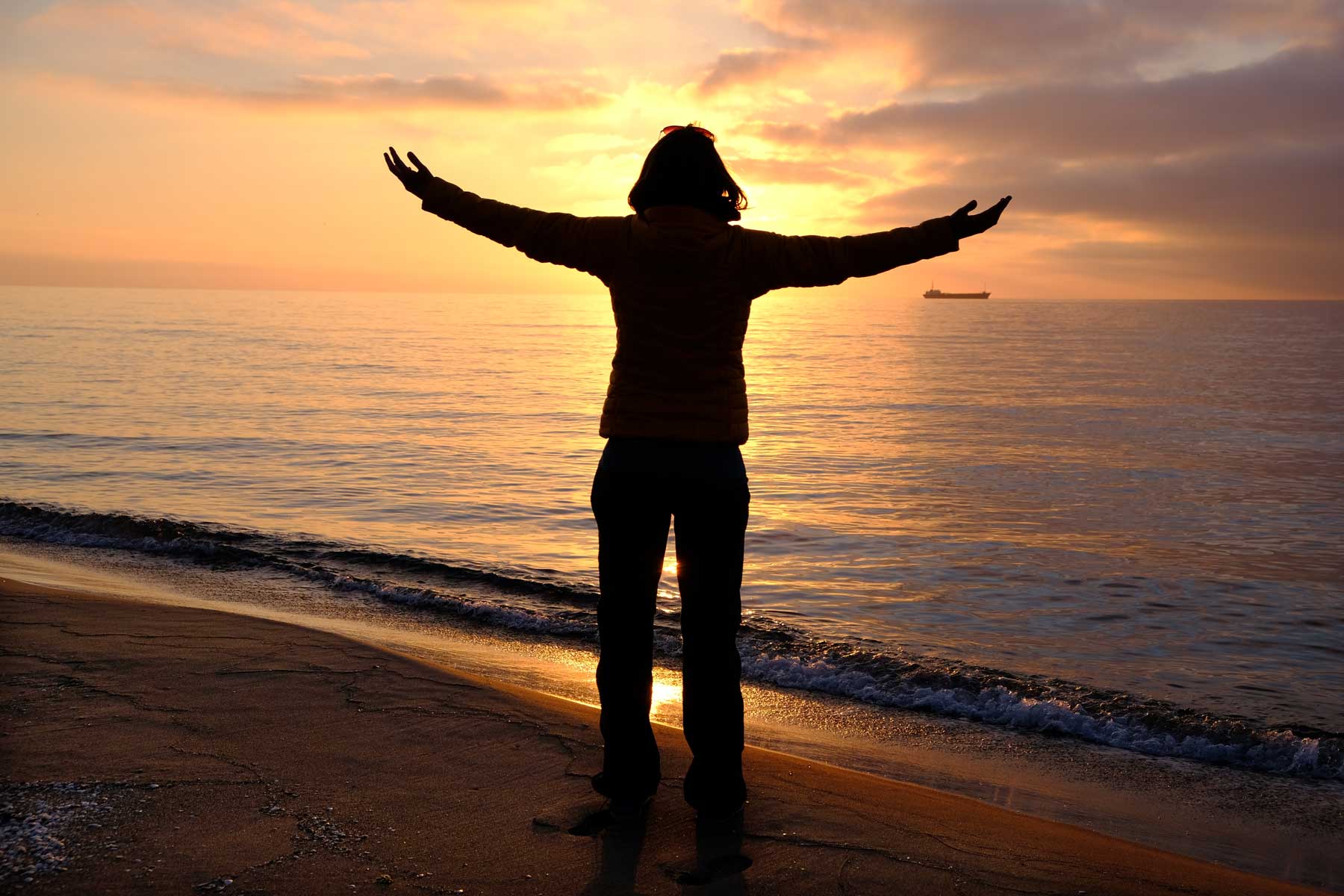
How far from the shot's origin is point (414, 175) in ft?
11.2

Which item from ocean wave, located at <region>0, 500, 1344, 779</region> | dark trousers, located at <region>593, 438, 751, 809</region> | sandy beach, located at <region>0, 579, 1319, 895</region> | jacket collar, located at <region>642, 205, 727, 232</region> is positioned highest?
jacket collar, located at <region>642, 205, 727, 232</region>

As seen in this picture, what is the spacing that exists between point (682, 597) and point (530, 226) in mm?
1430

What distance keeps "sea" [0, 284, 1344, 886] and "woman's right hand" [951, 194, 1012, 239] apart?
318cm

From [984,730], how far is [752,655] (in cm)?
197

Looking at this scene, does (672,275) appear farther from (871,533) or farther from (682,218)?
(871,533)

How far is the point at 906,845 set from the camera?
3666mm

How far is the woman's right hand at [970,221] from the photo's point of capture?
3264mm

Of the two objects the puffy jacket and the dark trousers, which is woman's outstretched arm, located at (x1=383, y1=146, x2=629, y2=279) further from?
the dark trousers

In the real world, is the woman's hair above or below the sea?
above

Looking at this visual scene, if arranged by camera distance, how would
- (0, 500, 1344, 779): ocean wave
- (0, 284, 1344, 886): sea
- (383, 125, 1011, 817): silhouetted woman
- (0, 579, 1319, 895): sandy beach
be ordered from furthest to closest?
(0, 284, 1344, 886): sea
(0, 500, 1344, 779): ocean wave
(383, 125, 1011, 817): silhouetted woman
(0, 579, 1319, 895): sandy beach

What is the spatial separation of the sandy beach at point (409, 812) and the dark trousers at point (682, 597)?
8.9 inches

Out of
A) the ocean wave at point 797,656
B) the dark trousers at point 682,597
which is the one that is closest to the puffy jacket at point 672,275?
the dark trousers at point 682,597

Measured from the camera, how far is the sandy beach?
3.18 m

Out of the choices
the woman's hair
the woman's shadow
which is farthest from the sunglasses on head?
the woman's shadow
